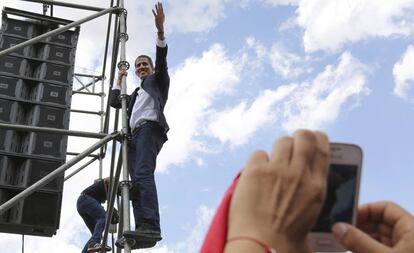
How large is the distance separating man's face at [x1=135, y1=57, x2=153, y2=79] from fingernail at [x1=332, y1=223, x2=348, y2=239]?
2.93 meters

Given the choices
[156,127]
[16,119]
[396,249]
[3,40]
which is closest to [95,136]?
[156,127]

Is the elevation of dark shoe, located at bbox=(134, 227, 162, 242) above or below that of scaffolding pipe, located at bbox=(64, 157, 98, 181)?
below

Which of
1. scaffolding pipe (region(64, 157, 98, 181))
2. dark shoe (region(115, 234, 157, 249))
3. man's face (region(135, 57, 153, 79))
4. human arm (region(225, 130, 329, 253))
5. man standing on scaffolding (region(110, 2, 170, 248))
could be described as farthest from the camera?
scaffolding pipe (region(64, 157, 98, 181))

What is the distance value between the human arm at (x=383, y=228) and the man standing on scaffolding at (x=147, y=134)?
6.23ft

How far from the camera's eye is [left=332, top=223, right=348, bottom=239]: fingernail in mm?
716

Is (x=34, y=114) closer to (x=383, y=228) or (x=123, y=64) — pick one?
(x=123, y=64)

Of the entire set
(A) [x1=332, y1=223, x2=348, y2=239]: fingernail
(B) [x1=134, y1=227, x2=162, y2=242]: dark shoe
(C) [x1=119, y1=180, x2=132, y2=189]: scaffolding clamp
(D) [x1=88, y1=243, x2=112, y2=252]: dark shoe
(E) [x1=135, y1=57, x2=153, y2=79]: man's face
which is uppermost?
(E) [x1=135, y1=57, x2=153, y2=79]: man's face

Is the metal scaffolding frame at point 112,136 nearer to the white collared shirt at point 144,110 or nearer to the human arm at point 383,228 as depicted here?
the white collared shirt at point 144,110

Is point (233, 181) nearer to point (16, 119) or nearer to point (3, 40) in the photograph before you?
point (16, 119)

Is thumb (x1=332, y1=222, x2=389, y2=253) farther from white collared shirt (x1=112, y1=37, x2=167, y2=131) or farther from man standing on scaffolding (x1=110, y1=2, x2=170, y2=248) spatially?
white collared shirt (x1=112, y1=37, x2=167, y2=131)

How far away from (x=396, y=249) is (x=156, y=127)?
246cm

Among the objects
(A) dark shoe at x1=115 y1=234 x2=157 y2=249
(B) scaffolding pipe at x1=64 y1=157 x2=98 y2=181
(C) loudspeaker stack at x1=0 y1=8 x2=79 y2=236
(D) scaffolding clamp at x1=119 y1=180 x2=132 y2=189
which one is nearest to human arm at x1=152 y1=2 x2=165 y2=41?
(D) scaffolding clamp at x1=119 y1=180 x2=132 y2=189

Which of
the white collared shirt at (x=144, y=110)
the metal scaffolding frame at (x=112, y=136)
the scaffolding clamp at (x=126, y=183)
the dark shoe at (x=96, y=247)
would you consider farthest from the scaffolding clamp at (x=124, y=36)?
the dark shoe at (x=96, y=247)

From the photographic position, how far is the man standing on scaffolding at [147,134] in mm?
2818
